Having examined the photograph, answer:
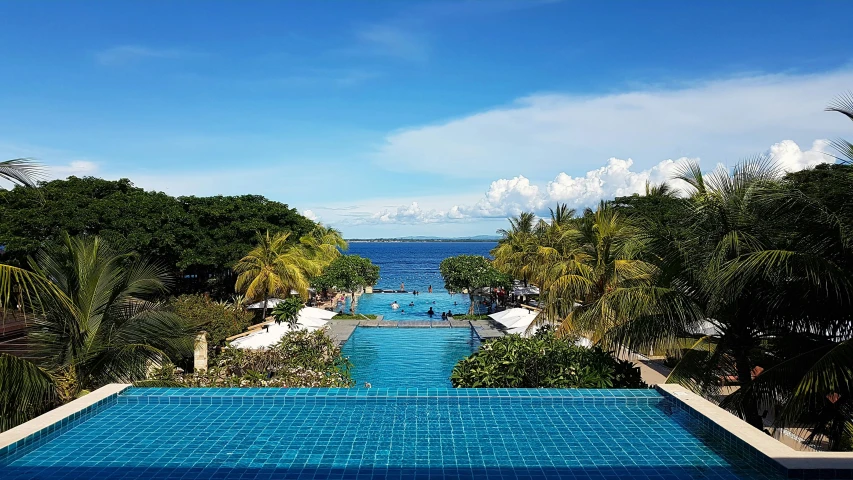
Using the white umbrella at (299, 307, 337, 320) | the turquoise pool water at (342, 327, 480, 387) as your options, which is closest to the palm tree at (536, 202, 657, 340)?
the turquoise pool water at (342, 327, 480, 387)

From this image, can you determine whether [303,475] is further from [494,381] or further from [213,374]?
[213,374]

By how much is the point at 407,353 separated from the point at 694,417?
14.9 m

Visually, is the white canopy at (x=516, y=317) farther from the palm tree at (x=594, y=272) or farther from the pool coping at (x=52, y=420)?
the pool coping at (x=52, y=420)

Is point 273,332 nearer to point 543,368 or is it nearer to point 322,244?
point 543,368

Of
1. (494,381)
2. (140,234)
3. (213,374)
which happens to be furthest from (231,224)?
(494,381)

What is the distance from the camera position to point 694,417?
25.7ft

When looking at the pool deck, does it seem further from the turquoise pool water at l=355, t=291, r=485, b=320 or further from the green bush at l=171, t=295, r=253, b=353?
the green bush at l=171, t=295, r=253, b=353

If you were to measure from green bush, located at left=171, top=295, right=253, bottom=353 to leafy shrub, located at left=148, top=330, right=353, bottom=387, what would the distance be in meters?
4.60

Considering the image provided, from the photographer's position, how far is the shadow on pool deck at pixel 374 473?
Result: 19.8 ft

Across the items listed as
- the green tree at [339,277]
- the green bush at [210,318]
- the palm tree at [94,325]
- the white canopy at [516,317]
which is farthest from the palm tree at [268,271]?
the palm tree at [94,325]

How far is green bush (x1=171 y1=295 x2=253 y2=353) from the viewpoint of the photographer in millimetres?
18078

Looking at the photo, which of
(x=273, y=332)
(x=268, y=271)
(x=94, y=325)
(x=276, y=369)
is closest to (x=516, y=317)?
(x=273, y=332)

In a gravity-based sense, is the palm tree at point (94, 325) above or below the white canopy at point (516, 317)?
above

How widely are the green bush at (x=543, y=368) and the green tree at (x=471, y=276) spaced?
69.9ft
